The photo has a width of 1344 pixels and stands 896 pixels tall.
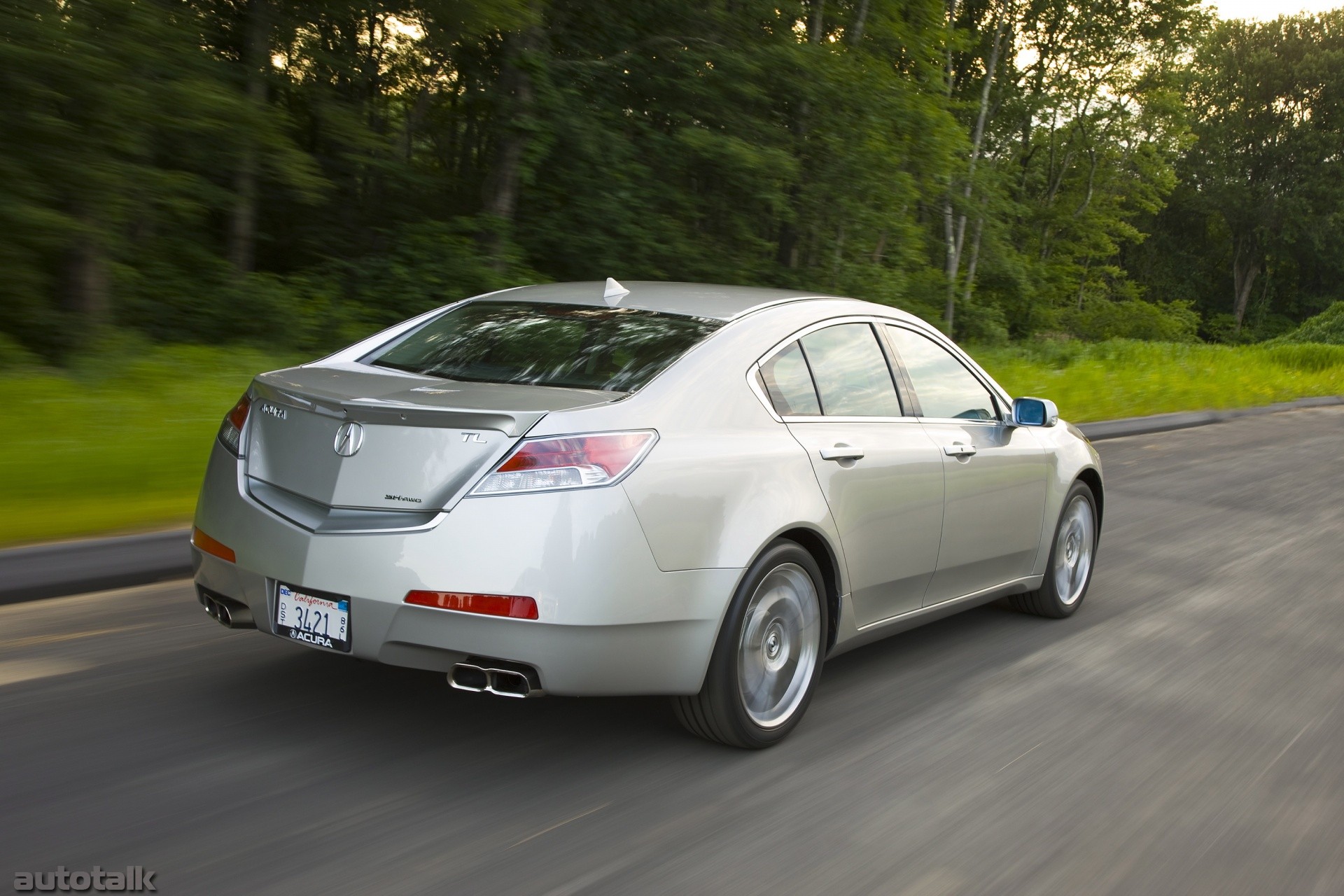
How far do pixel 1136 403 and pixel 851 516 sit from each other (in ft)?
52.6

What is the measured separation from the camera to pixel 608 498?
3551 mm

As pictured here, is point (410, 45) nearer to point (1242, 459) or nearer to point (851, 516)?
point (1242, 459)

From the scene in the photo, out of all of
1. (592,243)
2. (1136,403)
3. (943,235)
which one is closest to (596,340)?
(592,243)

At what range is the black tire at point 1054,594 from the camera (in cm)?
611

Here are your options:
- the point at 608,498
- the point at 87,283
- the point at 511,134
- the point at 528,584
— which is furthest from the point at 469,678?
the point at 511,134

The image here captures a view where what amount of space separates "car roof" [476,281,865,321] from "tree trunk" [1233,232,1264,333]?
72.9 metres

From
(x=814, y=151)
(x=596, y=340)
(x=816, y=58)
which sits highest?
(x=816, y=58)

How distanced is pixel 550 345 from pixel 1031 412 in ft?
7.92

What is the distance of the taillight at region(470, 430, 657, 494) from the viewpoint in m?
3.53

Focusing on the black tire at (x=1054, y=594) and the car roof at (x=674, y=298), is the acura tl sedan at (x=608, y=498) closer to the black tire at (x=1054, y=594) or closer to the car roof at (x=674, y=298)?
the car roof at (x=674, y=298)

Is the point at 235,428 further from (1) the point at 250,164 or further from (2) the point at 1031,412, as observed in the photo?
(1) the point at 250,164

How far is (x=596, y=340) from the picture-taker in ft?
14.3

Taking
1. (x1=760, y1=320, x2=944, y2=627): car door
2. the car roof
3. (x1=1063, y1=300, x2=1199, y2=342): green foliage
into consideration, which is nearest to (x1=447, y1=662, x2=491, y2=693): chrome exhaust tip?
(x1=760, y1=320, x2=944, y2=627): car door
